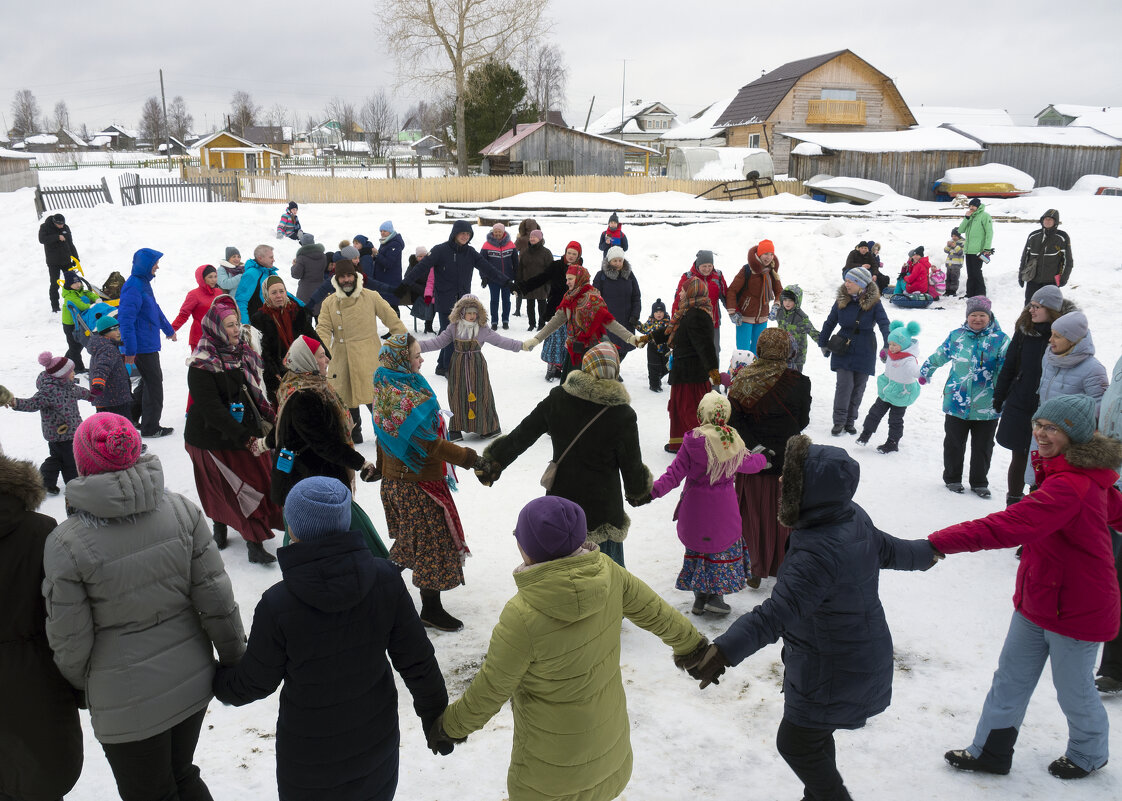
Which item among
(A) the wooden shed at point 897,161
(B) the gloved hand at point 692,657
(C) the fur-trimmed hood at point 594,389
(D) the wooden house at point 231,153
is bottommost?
(B) the gloved hand at point 692,657

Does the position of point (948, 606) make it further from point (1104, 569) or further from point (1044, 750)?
point (1104, 569)

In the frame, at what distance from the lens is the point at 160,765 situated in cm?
273

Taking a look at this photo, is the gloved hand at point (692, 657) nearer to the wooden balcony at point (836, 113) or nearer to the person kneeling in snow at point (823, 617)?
the person kneeling in snow at point (823, 617)

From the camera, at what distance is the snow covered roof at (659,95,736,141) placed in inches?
1749

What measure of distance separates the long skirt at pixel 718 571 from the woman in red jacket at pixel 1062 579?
1.56m

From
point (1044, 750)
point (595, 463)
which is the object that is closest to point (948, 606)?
point (1044, 750)

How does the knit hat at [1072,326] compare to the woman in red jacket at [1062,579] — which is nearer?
the woman in red jacket at [1062,579]

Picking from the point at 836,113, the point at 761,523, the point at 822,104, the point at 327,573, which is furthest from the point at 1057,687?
the point at 836,113

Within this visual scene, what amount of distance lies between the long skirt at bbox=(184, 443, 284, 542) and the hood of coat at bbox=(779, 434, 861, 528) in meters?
3.88

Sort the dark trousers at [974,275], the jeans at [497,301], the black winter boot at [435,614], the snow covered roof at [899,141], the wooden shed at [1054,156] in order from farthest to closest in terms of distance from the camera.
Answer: the wooden shed at [1054,156] → the snow covered roof at [899,141] → the dark trousers at [974,275] → the jeans at [497,301] → the black winter boot at [435,614]

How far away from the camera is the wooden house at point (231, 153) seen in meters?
46.5

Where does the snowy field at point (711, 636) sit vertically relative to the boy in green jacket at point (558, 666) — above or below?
below

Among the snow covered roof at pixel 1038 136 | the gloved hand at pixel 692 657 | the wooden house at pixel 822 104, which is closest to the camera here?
the gloved hand at pixel 692 657

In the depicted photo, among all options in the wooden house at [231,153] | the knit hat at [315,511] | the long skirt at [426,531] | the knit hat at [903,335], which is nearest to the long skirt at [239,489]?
the long skirt at [426,531]
